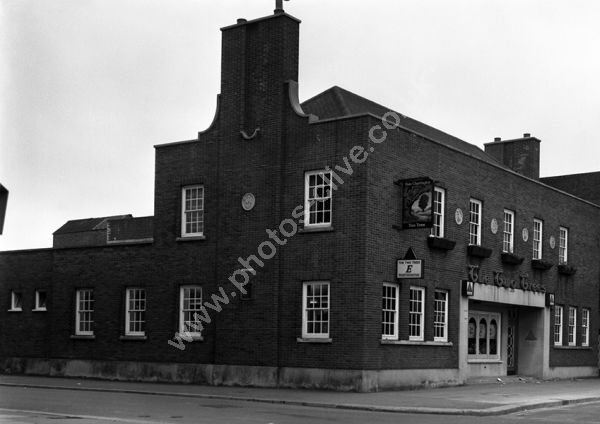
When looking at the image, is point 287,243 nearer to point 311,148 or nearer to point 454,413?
point 311,148

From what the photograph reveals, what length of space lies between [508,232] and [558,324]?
674cm

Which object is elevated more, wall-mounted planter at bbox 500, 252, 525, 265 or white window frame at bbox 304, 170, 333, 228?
white window frame at bbox 304, 170, 333, 228

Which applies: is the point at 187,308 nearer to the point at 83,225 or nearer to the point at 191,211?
the point at 191,211

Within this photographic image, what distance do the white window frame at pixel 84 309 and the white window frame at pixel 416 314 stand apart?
1228cm

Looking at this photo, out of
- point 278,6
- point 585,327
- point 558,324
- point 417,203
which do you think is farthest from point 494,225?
point 278,6

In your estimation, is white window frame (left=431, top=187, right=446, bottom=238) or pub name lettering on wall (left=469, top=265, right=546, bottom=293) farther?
pub name lettering on wall (left=469, top=265, right=546, bottom=293)

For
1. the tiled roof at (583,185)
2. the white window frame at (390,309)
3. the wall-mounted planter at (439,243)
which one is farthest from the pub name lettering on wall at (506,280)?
the tiled roof at (583,185)

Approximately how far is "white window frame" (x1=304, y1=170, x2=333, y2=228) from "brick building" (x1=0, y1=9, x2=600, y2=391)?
0.05m

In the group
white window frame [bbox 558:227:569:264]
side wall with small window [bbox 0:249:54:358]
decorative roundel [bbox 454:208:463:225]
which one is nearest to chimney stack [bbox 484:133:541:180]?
white window frame [bbox 558:227:569:264]

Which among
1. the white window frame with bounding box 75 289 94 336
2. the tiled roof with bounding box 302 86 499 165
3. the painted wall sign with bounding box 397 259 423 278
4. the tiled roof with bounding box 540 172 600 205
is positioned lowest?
the white window frame with bounding box 75 289 94 336

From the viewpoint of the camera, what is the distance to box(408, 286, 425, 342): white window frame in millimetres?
30875

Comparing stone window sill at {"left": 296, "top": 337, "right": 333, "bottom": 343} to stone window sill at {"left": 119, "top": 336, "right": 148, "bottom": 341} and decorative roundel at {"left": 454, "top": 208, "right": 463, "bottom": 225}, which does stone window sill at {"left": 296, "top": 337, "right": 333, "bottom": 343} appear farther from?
decorative roundel at {"left": 454, "top": 208, "right": 463, "bottom": 225}

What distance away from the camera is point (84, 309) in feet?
118

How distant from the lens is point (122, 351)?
112 feet
